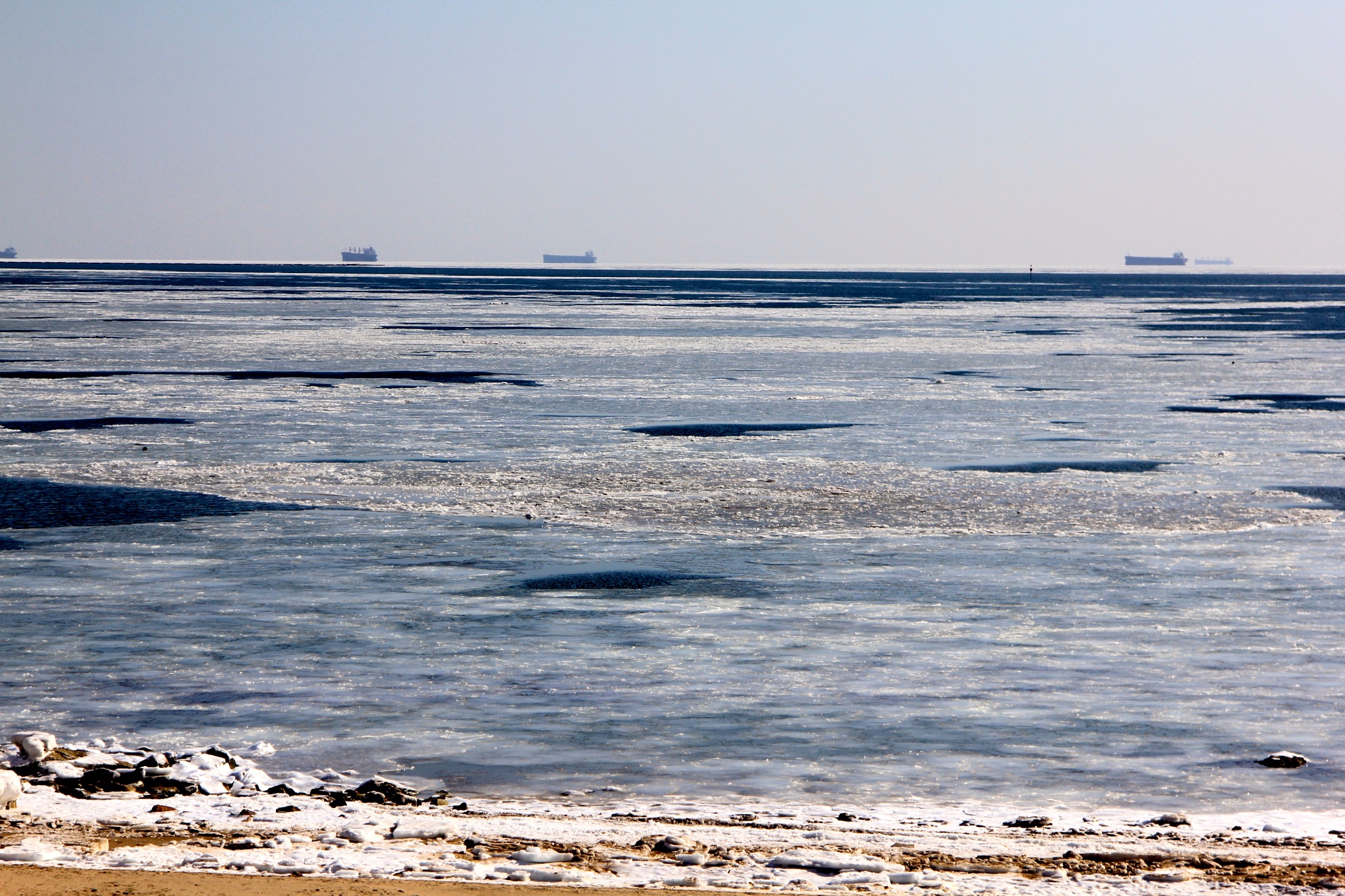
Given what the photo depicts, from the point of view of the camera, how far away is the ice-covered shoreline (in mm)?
5402

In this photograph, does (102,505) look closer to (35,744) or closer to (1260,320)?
(35,744)

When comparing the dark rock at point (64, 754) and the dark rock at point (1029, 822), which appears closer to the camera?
the dark rock at point (1029, 822)

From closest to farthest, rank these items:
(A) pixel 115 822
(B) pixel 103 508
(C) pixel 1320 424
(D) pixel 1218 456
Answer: (A) pixel 115 822 < (B) pixel 103 508 < (D) pixel 1218 456 < (C) pixel 1320 424

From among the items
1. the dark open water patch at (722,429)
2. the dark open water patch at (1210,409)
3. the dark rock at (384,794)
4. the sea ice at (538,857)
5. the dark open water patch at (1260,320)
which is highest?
the dark open water patch at (1260,320)

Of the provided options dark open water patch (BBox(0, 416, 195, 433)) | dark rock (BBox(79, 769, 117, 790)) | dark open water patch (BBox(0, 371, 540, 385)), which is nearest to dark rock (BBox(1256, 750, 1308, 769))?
dark rock (BBox(79, 769, 117, 790))

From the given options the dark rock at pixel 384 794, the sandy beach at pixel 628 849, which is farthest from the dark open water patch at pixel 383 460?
the sandy beach at pixel 628 849

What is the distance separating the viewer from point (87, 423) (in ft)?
66.2

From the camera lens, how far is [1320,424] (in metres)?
21.1

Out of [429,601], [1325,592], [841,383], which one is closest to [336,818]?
[429,601]

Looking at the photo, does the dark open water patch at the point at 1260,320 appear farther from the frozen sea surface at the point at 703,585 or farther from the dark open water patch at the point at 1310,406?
the frozen sea surface at the point at 703,585

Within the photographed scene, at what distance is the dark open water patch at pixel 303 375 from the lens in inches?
1101

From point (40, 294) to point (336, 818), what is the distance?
79836 millimetres

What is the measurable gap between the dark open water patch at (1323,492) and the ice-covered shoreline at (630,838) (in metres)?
8.74

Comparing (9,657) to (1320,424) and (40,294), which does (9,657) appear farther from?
(40,294)
